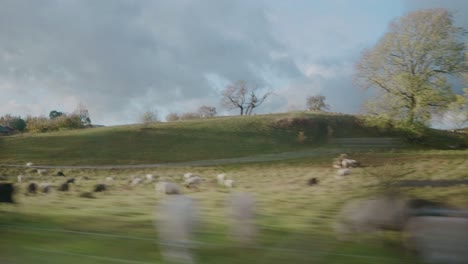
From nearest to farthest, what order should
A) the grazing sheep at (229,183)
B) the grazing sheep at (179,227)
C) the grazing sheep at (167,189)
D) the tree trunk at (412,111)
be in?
the grazing sheep at (179,227) → the grazing sheep at (167,189) → the grazing sheep at (229,183) → the tree trunk at (412,111)

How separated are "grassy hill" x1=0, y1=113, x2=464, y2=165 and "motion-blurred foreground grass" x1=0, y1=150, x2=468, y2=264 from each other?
798cm

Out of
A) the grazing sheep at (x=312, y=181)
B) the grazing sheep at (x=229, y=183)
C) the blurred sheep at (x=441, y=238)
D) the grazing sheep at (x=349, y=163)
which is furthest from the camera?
the grazing sheep at (x=229, y=183)

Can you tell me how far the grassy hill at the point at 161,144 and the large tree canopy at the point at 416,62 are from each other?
3552 millimetres

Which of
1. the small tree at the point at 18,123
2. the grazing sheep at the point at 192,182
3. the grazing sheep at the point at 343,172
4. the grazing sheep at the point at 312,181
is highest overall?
the small tree at the point at 18,123

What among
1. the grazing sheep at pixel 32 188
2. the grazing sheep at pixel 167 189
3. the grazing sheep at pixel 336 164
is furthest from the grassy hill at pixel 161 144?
the grazing sheep at pixel 32 188

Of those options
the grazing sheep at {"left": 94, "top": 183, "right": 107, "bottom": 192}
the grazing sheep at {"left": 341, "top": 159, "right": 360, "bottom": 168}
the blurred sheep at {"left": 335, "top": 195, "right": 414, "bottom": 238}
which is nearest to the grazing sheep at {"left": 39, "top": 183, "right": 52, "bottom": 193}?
the grazing sheep at {"left": 94, "top": 183, "right": 107, "bottom": 192}

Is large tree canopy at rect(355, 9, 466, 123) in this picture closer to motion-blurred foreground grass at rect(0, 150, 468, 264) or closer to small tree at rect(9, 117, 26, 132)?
motion-blurred foreground grass at rect(0, 150, 468, 264)

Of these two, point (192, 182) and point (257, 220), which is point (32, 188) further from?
point (257, 220)

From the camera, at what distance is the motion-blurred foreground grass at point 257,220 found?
6.29m

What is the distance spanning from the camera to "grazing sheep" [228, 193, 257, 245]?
6883 mm

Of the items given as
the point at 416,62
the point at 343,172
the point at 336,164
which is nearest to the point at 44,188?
the point at 336,164

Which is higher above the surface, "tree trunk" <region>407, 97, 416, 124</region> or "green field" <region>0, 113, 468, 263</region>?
"tree trunk" <region>407, 97, 416, 124</region>

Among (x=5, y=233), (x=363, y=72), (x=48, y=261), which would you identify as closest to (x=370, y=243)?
(x=48, y=261)

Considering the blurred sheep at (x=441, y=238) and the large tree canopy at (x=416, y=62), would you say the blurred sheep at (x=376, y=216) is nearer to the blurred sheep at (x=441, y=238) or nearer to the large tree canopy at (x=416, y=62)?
A: the blurred sheep at (x=441, y=238)
